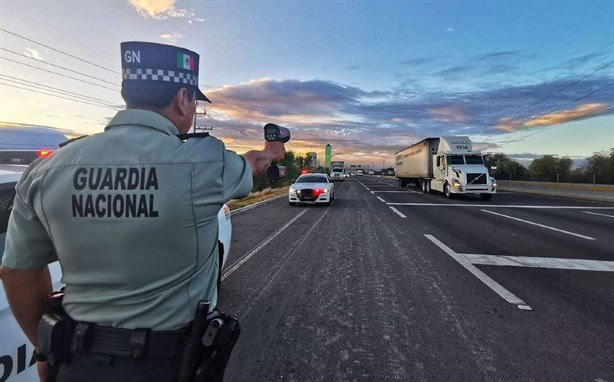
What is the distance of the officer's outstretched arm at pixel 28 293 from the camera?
1408mm

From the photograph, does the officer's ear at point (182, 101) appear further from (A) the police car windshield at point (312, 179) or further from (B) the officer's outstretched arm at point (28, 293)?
(A) the police car windshield at point (312, 179)

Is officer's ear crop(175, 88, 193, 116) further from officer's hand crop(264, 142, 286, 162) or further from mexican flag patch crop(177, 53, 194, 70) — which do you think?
officer's hand crop(264, 142, 286, 162)

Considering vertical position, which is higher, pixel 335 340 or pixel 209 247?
pixel 209 247

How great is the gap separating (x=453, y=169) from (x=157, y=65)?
22038 millimetres

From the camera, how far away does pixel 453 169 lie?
70.7 feet

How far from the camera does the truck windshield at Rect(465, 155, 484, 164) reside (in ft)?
71.9

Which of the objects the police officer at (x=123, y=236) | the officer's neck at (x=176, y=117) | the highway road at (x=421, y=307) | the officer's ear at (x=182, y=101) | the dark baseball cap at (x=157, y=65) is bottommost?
the highway road at (x=421, y=307)

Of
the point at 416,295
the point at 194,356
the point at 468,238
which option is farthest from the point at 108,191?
the point at 468,238

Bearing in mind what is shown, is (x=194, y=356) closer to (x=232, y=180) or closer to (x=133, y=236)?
(x=133, y=236)

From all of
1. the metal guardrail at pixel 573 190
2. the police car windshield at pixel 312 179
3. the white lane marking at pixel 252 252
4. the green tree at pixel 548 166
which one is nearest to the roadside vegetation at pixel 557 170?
the green tree at pixel 548 166

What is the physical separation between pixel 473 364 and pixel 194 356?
2567 millimetres

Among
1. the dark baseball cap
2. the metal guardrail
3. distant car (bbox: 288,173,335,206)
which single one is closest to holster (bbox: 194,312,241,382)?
the dark baseball cap

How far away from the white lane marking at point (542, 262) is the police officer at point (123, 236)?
6.12 m

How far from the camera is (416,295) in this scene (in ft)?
15.3
